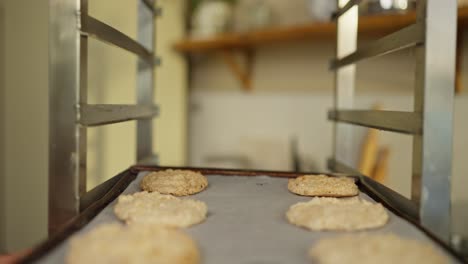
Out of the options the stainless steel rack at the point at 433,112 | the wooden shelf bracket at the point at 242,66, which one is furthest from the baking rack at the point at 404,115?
the wooden shelf bracket at the point at 242,66

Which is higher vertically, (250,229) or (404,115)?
(404,115)

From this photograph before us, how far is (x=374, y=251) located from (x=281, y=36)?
2.04 metres

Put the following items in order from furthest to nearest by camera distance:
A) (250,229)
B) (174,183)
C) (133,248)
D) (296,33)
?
1. (296,33)
2. (174,183)
3. (250,229)
4. (133,248)

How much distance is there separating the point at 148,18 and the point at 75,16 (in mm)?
725

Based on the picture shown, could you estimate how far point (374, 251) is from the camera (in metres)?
0.61

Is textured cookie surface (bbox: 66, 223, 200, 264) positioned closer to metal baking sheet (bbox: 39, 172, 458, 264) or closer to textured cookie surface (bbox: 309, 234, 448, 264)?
metal baking sheet (bbox: 39, 172, 458, 264)

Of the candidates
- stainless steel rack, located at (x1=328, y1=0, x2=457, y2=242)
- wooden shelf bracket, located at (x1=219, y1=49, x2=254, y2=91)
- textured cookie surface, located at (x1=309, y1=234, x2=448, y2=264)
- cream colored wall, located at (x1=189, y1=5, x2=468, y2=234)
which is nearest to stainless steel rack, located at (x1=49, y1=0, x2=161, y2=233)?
textured cookie surface, located at (x1=309, y1=234, x2=448, y2=264)

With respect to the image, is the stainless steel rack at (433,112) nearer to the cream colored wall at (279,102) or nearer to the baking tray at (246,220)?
the baking tray at (246,220)

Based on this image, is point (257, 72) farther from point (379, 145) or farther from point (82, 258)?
point (82, 258)

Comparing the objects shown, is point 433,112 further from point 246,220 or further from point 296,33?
point 296,33

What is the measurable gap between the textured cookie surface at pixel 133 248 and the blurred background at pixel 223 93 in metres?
0.57

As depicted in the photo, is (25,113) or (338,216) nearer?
(338,216)

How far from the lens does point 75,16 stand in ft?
2.57

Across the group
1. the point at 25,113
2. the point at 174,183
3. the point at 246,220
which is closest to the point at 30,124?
the point at 25,113
